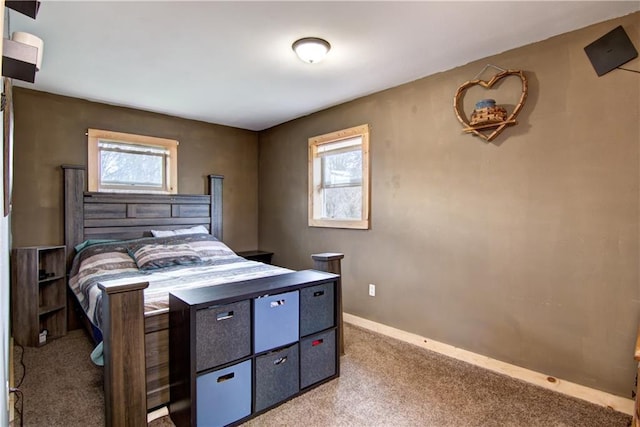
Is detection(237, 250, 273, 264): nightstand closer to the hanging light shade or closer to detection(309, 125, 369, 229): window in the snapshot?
detection(309, 125, 369, 229): window

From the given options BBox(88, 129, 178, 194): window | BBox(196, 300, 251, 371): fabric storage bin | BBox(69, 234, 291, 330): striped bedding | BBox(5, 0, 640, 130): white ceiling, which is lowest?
BBox(196, 300, 251, 371): fabric storage bin

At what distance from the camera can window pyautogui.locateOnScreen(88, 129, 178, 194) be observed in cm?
368

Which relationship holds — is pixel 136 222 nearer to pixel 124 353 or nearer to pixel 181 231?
pixel 181 231

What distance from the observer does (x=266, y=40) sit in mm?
2359

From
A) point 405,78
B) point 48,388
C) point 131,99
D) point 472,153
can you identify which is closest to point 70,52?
point 131,99

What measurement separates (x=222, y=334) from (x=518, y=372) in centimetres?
211

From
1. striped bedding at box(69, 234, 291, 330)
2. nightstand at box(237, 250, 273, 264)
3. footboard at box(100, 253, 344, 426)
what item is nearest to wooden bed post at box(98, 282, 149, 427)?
footboard at box(100, 253, 344, 426)

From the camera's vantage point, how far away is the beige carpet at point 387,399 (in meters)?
1.99

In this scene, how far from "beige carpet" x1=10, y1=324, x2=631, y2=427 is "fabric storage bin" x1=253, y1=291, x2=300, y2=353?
411 mm

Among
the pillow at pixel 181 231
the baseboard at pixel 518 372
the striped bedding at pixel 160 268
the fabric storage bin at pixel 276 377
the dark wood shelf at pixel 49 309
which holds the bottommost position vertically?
the baseboard at pixel 518 372

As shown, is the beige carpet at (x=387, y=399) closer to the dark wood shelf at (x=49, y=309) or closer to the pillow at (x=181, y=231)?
the dark wood shelf at (x=49, y=309)

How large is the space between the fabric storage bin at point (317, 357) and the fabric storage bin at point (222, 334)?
44cm

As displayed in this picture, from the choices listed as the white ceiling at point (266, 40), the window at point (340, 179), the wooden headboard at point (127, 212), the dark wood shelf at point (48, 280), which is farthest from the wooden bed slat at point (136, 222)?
the window at point (340, 179)

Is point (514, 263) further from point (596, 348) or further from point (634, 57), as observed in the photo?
point (634, 57)
